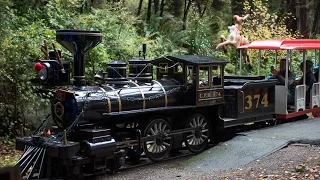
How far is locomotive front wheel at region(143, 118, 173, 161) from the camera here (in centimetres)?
974

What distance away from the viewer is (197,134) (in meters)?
10.9

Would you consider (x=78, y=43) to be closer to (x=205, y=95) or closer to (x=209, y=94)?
(x=205, y=95)

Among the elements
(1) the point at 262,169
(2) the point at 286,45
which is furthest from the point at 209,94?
(2) the point at 286,45

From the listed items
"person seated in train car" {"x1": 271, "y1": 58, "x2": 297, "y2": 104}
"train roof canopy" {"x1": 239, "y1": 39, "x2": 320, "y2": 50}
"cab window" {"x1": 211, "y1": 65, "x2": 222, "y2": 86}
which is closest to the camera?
"cab window" {"x1": 211, "y1": 65, "x2": 222, "y2": 86}

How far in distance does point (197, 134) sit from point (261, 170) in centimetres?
288

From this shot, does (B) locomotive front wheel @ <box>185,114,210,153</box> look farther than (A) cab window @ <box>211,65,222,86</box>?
No

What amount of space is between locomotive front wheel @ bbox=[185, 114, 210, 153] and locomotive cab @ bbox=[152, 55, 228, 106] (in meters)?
0.46

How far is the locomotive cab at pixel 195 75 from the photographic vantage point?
10.6 metres

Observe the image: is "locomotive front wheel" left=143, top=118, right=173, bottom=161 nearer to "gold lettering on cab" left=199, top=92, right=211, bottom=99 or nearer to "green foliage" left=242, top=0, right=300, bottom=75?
"gold lettering on cab" left=199, top=92, right=211, bottom=99

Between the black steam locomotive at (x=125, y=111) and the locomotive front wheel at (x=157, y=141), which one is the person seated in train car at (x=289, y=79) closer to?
the black steam locomotive at (x=125, y=111)

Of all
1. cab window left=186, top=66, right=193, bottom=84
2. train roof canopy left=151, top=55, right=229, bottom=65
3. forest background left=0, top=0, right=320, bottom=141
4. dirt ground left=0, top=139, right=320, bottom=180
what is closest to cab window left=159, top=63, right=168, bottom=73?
train roof canopy left=151, top=55, right=229, bottom=65

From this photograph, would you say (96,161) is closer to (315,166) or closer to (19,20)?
(315,166)

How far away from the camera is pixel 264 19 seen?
22.7 metres

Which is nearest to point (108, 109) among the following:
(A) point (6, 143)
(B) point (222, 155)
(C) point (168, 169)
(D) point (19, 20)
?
(C) point (168, 169)
